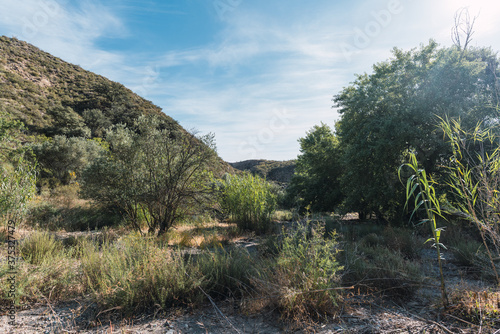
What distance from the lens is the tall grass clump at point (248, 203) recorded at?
392 inches

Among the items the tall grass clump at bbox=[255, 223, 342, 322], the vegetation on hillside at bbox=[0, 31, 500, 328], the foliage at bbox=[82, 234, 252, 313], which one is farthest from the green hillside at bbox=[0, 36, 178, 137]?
the tall grass clump at bbox=[255, 223, 342, 322]

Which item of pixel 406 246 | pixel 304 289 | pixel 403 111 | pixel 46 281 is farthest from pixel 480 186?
pixel 403 111

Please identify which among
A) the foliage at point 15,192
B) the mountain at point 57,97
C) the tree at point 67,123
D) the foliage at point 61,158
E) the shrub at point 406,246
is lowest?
the shrub at point 406,246

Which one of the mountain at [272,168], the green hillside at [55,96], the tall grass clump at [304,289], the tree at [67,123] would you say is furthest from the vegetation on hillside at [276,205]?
the mountain at [272,168]

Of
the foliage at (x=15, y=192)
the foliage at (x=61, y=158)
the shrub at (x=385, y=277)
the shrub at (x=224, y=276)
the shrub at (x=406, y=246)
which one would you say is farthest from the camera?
the foliage at (x=61, y=158)

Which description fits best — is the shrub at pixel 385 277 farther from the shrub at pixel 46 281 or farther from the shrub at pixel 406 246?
the shrub at pixel 46 281

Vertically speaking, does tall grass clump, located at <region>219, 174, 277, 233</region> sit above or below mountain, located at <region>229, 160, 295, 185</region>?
below

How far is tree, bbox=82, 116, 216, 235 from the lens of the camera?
7.66 m

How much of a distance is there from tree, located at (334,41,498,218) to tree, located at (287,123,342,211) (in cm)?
242

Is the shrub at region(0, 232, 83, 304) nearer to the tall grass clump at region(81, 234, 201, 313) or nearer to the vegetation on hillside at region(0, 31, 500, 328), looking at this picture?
the vegetation on hillside at region(0, 31, 500, 328)

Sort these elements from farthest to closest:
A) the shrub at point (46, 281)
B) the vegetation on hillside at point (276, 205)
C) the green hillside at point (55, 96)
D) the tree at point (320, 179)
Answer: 1. the green hillside at point (55, 96)
2. the tree at point (320, 179)
3. the shrub at point (46, 281)
4. the vegetation on hillside at point (276, 205)

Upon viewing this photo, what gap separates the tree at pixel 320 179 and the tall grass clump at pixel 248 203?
342cm

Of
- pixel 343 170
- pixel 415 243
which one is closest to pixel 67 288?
pixel 415 243

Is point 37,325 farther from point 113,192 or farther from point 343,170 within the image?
point 343,170
